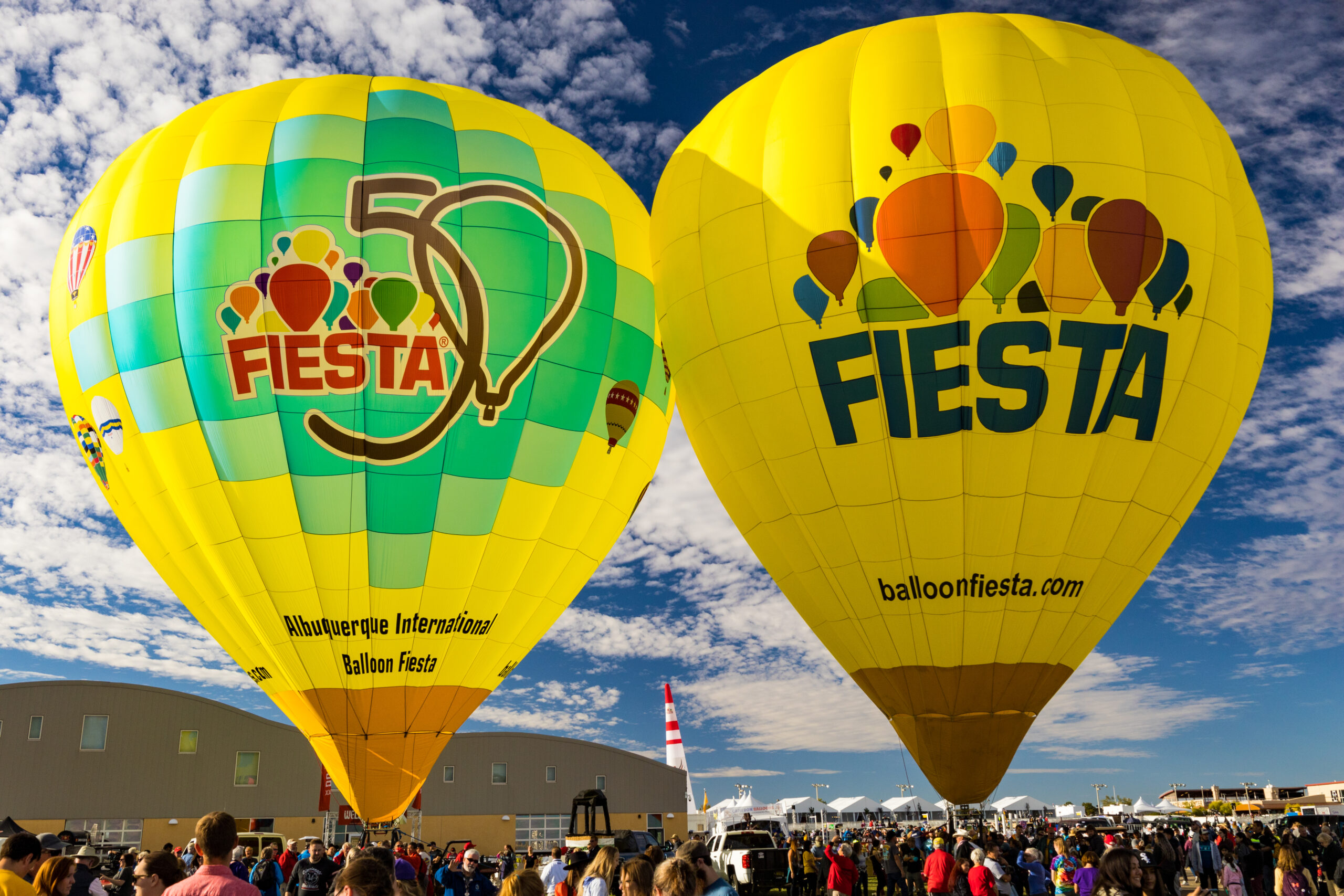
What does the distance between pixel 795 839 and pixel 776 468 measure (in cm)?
1000

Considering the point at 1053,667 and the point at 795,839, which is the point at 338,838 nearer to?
the point at 795,839

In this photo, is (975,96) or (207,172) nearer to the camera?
(975,96)

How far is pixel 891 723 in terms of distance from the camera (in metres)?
11.4

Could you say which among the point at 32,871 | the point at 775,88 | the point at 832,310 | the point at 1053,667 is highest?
the point at 775,88

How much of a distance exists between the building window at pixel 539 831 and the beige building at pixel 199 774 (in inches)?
1.7

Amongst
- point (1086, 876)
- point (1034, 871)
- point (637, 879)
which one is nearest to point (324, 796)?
point (1034, 871)

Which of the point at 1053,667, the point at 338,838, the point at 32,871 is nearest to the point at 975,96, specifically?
the point at 1053,667

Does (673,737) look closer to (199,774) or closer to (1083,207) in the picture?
(199,774)

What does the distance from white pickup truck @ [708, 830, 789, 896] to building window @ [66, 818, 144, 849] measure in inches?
810

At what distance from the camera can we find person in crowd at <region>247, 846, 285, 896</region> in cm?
1065

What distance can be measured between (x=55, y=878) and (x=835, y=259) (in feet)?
29.7

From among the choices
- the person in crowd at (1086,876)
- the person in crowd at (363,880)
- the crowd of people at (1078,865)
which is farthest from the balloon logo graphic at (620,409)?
the person in crowd at (363,880)

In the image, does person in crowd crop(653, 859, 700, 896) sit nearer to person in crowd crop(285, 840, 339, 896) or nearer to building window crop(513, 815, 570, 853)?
person in crowd crop(285, 840, 339, 896)

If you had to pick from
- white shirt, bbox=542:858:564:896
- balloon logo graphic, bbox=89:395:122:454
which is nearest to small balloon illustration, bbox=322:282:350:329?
balloon logo graphic, bbox=89:395:122:454
